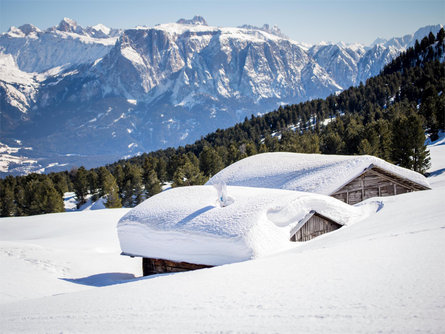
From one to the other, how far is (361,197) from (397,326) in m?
Answer: 16.2

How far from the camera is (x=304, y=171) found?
21.9 metres

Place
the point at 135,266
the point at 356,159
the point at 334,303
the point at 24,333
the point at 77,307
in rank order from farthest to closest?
the point at 135,266, the point at 356,159, the point at 77,307, the point at 24,333, the point at 334,303

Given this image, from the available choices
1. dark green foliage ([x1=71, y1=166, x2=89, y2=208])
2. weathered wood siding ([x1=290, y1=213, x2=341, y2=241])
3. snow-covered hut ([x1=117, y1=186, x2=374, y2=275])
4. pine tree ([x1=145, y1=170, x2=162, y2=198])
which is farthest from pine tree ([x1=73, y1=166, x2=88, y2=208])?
weathered wood siding ([x1=290, y1=213, x2=341, y2=241])

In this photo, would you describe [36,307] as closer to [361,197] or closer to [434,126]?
[361,197]

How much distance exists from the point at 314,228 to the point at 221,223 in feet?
12.6

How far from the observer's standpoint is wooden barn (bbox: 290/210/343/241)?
44.2 ft

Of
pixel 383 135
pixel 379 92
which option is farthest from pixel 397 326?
pixel 379 92

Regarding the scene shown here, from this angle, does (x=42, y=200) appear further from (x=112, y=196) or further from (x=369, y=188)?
(x=369, y=188)

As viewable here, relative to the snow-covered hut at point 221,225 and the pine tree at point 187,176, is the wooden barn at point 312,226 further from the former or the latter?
the pine tree at point 187,176

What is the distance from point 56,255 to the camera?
19562mm

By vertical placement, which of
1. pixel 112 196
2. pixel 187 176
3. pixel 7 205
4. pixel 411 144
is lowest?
pixel 7 205

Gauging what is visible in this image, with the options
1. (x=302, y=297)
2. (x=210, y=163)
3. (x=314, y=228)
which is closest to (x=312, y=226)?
(x=314, y=228)

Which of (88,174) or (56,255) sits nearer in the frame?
(56,255)

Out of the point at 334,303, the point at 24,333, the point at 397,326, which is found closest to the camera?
the point at 397,326
